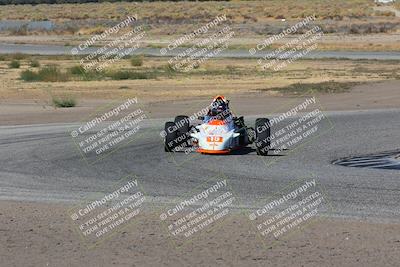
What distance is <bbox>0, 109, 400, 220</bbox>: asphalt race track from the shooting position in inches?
623

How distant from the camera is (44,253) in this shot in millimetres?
12039

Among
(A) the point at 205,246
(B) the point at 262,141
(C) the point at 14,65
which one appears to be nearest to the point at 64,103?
(B) the point at 262,141

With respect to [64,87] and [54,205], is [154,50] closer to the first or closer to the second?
[64,87]

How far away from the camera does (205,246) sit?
12422mm

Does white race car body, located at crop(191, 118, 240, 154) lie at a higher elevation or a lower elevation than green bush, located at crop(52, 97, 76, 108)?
lower

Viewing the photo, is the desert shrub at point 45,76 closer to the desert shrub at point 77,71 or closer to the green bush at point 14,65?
the desert shrub at point 77,71

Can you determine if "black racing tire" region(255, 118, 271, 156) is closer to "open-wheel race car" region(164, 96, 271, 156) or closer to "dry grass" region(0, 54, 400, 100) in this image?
"open-wheel race car" region(164, 96, 271, 156)

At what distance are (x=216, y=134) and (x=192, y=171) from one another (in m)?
2.34

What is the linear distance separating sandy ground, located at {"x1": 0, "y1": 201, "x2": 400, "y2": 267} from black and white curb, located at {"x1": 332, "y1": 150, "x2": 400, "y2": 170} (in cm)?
597

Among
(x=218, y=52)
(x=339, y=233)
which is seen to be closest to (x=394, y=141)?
(x=339, y=233)

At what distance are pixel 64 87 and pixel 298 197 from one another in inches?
1090

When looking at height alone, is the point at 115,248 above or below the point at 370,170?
above

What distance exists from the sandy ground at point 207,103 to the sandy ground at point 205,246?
15761 mm

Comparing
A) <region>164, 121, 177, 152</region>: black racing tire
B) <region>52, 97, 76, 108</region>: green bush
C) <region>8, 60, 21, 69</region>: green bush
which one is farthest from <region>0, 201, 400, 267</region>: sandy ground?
<region>8, 60, 21, 69</region>: green bush
